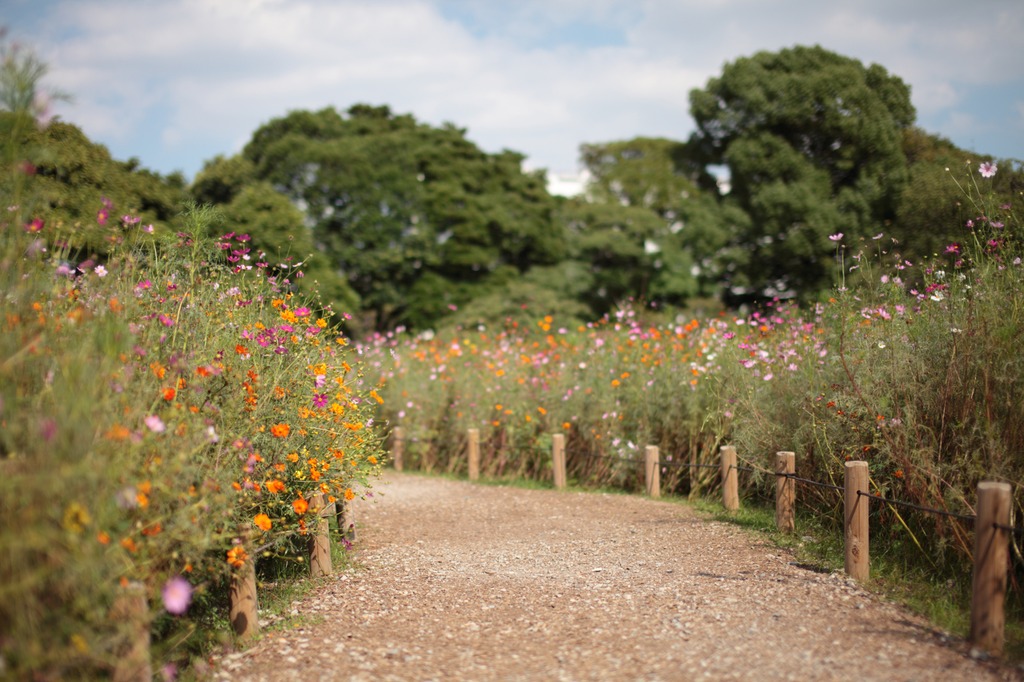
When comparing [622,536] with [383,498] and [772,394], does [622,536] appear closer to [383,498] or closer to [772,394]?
[772,394]

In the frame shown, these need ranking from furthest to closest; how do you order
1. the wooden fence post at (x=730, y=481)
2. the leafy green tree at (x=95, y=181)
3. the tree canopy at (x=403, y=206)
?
the tree canopy at (x=403, y=206)
the leafy green tree at (x=95, y=181)
the wooden fence post at (x=730, y=481)

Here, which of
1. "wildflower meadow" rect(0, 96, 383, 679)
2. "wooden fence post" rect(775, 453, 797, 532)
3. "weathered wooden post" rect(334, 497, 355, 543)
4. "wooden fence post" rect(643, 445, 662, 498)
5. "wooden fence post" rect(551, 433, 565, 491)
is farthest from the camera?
"wooden fence post" rect(551, 433, 565, 491)

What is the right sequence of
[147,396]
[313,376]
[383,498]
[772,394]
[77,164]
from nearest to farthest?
1. [147,396]
2. [313,376]
3. [772,394]
4. [383,498]
5. [77,164]

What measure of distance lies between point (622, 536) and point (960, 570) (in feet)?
7.36

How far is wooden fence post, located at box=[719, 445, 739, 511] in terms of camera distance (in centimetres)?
659

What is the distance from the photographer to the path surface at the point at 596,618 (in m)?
3.54

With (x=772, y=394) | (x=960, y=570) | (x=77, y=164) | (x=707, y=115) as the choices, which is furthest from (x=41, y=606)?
(x=707, y=115)

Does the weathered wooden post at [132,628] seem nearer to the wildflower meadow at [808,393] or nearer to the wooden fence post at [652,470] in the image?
the wildflower meadow at [808,393]

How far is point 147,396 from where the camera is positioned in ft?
11.8

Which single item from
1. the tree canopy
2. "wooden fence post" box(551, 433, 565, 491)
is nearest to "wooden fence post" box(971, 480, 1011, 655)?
"wooden fence post" box(551, 433, 565, 491)

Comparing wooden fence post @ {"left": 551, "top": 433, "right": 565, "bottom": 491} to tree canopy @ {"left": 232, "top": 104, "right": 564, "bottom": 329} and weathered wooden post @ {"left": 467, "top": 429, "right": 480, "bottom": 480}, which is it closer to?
weathered wooden post @ {"left": 467, "top": 429, "right": 480, "bottom": 480}

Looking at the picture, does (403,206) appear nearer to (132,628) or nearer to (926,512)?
(926,512)

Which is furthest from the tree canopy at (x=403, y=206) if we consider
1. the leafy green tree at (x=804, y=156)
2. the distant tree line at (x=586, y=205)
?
the leafy green tree at (x=804, y=156)

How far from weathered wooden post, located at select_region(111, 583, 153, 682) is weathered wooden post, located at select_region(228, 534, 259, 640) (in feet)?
3.00
